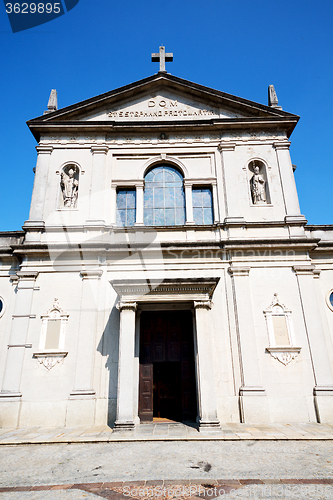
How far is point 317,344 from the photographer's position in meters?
11.6

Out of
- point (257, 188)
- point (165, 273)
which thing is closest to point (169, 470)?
point (165, 273)

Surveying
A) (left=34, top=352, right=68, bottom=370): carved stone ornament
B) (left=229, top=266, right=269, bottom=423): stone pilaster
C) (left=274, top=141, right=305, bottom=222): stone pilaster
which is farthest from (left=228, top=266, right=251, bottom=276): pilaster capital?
(left=34, top=352, right=68, bottom=370): carved stone ornament

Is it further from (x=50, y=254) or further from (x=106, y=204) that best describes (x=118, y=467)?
(x=106, y=204)

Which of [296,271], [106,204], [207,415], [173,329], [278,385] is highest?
[106,204]

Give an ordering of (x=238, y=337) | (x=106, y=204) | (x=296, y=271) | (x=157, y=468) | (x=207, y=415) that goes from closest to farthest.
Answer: (x=157, y=468)
(x=207, y=415)
(x=238, y=337)
(x=296, y=271)
(x=106, y=204)

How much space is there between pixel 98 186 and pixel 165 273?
4780 millimetres

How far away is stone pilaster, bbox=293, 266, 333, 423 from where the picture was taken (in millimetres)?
10781

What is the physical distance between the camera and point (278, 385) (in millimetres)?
11164

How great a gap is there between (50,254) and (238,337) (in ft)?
25.5

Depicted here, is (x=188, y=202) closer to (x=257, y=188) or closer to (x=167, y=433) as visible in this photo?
(x=257, y=188)

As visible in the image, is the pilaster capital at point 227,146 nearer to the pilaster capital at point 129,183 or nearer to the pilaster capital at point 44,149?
the pilaster capital at point 129,183

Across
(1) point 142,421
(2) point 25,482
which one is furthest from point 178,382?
(2) point 25,482

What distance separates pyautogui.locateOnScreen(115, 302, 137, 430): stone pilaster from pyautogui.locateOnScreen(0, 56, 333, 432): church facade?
0.14 ft

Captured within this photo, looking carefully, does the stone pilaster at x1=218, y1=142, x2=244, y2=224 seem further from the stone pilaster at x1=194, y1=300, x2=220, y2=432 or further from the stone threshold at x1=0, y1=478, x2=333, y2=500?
the stone threshold at x1=0, y1=478, x2=333, y2=500
